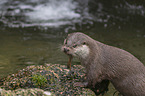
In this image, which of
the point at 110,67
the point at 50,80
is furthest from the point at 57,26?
the point at 110,67

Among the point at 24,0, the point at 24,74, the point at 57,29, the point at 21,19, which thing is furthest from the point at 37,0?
the point at 24,74

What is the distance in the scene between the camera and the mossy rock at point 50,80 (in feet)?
11.4

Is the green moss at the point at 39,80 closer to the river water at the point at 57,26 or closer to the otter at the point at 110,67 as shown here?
the otter at the point at 110,67

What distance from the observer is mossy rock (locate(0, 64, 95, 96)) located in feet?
11.4

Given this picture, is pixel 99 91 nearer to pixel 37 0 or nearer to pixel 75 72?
pixel 75 72

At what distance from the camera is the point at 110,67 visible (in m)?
3.53

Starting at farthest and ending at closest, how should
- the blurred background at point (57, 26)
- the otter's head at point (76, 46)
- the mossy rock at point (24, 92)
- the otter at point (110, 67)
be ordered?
the blurred background at point (57, 26)
the otter at point (110, 67)
the otter's head at point (76, 46)
the mossy rock at point (24, 92)

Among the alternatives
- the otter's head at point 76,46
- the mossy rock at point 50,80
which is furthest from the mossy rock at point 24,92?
the otter's head at point 76,46

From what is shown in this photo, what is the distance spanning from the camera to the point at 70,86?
3576mm

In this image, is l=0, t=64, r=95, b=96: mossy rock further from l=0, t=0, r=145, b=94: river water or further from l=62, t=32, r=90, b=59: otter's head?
l=0, t=0, r=145, b=94: river water

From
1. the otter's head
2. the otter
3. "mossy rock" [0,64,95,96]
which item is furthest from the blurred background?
the otter's head

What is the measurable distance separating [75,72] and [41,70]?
0.63 meters

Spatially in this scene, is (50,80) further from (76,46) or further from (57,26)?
(57,26)

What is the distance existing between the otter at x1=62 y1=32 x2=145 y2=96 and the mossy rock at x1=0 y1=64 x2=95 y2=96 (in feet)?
0.62
